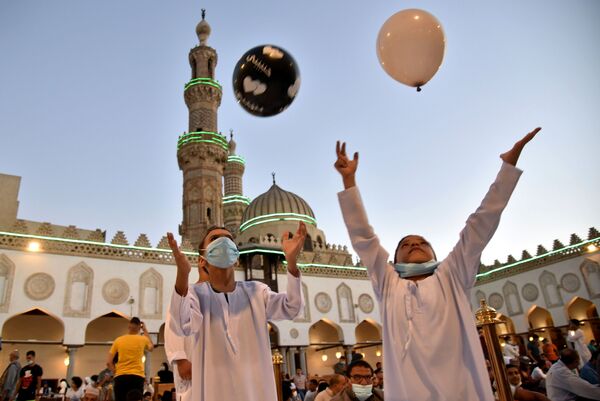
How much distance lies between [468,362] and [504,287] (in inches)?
778

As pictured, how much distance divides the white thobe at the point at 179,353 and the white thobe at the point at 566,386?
134 inches

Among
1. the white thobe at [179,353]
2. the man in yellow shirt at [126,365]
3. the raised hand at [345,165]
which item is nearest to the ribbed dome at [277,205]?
the man in yellow shirt at [126,365]

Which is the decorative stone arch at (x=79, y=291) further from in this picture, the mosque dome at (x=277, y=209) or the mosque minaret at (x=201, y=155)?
the mosque dome at (x=277, y=209)

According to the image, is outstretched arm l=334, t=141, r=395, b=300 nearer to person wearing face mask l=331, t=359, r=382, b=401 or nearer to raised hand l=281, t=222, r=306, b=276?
raised hand l=281, t=222, r=306, b=276

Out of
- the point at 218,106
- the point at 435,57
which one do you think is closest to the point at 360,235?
the point at 435,57

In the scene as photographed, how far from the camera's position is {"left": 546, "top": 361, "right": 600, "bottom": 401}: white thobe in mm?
3787

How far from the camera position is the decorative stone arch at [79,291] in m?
13.2

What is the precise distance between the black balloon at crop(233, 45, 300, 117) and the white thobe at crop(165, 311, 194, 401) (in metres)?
2.11

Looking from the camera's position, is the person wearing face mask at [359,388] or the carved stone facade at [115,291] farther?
the carved stone facade at [115,291]

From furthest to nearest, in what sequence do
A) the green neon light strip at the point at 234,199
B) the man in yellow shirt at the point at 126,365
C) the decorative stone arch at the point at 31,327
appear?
1. the green neon light strip at the point at 234,199
2. the decorative stone arch at the point at 31,327
3. the man in yellow shirt at the point at 126,365

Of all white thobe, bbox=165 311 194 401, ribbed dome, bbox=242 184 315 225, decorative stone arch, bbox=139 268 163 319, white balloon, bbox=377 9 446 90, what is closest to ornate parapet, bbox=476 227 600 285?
ribbed dome, bbox=242 184 315 225

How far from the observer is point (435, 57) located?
352 centimetres

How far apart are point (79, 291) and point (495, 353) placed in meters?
13.6

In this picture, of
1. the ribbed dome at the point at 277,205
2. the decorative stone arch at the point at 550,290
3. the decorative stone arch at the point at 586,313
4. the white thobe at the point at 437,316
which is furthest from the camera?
the ribbed dome at the point at 277,205
